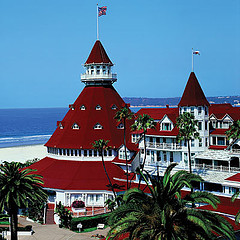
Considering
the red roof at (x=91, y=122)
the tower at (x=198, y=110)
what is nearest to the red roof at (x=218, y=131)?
the tower at (x=198, y=110)

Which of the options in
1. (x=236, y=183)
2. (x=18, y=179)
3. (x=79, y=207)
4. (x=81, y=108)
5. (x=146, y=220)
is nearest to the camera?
(x=146, y=220)

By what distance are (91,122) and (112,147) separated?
19.9ft

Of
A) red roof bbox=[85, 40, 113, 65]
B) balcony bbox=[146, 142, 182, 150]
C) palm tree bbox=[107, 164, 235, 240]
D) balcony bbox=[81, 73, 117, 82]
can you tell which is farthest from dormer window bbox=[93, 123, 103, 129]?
palm tree bbox=[107, 164, 235, 240]

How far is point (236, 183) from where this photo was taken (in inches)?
1967

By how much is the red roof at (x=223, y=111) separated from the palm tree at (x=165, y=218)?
3250cm

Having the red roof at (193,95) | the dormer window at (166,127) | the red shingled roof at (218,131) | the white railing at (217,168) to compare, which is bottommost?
the white railing at (217,168)

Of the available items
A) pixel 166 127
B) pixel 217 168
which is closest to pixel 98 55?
pixel 166 127

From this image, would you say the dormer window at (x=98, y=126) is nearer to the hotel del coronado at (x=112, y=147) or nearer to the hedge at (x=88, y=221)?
the hotel del coronado at (x=112, y=147)

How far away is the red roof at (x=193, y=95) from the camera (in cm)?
6244

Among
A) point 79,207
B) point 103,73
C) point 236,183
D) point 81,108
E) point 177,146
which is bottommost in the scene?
point 79,207

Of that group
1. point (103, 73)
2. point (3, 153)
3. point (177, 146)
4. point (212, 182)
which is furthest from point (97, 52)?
point (3, 153)

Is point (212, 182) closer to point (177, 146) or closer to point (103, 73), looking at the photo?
point (177, 146)

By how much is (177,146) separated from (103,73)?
780 inches

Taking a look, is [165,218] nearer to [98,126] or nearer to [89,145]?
[89,145]
